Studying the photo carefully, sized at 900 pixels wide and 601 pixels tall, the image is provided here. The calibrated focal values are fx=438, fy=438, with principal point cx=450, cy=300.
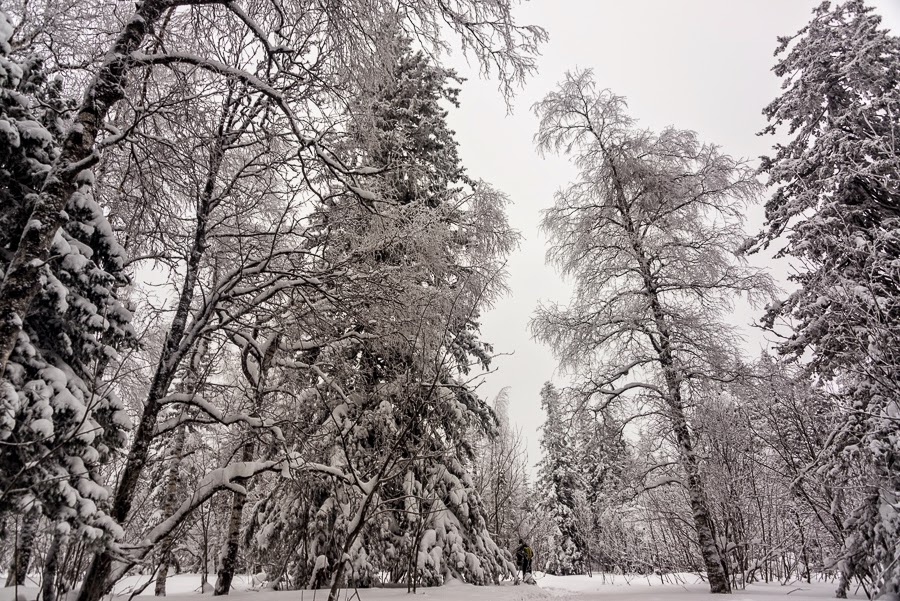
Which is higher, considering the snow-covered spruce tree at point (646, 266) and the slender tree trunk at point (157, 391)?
the snow-covered spruce tree at point (646, 266)

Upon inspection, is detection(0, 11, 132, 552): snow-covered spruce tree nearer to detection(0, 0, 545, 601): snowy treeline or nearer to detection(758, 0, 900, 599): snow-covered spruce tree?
detection(0, 0, 545, 601): snowy treeline

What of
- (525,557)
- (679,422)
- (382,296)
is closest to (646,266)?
(679,422)

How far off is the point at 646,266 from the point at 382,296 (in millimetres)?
7018

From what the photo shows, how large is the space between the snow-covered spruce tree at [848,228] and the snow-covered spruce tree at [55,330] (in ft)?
22.8

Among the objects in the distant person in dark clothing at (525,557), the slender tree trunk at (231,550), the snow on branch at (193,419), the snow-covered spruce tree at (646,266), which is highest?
the snow-covered spruce tree at (646,266)

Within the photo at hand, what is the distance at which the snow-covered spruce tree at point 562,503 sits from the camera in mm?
27984

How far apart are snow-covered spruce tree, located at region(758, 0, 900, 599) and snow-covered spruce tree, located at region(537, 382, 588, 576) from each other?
2112 centimetres

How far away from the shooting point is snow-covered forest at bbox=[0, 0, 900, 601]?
333cm

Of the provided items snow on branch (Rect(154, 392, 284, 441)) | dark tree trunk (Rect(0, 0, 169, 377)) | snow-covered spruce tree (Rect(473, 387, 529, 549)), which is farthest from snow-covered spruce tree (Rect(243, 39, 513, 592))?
snow-covered spruce tree (Rect(473, 387, 529, 549))

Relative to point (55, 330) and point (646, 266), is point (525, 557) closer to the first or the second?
point (646, 266)

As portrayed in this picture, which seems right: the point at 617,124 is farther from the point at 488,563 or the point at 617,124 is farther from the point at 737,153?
the point at 488,563

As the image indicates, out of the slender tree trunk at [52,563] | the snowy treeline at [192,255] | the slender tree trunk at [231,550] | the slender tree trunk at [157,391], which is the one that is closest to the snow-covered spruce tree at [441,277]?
the snowy treeline at [192,255]

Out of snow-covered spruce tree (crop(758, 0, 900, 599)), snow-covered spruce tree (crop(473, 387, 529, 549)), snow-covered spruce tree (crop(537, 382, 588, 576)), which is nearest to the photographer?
snow-covered spruce tree (crop(758, 0, 900, 599))

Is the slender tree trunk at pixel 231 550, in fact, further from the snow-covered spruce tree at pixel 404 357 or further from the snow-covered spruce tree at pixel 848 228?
the snow-covered spruce tree at pixel 848 228
